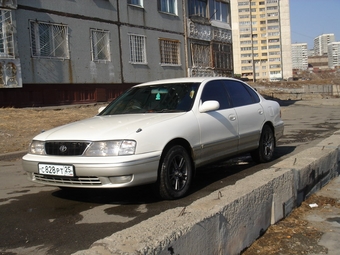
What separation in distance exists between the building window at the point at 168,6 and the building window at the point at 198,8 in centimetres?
163

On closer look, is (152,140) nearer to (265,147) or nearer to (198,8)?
(265,147)

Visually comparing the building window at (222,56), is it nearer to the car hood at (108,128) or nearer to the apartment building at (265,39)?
the car hood at (108,128)

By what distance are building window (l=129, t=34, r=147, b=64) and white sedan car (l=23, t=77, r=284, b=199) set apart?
13.6 metres

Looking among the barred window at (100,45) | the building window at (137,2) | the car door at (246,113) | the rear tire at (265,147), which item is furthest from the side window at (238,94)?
the building window at (137,2)

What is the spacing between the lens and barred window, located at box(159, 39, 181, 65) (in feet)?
70.6

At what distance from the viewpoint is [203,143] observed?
17.8ft

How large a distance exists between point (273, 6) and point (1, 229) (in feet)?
436

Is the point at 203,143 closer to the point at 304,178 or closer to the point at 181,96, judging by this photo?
the point at 181,96

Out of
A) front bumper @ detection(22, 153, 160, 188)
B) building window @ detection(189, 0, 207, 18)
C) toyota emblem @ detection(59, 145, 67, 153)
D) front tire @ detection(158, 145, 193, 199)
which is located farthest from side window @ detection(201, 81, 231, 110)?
building window @ detection(189, 0, 207, 18)

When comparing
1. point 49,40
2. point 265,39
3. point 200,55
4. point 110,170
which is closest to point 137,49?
point 49,40

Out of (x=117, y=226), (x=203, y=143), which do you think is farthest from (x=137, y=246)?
(x=203, y=143)

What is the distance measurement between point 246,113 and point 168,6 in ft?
55.2

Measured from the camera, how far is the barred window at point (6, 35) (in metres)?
14.1

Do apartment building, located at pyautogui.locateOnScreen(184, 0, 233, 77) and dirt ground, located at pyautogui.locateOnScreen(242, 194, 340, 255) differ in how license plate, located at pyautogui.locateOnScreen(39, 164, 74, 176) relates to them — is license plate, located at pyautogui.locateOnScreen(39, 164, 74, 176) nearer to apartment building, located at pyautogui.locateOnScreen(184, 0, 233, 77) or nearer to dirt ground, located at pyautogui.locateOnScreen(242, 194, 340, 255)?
dirt ground, located at pyautogui.locateOnScreen(242, 194, 340, 255)
